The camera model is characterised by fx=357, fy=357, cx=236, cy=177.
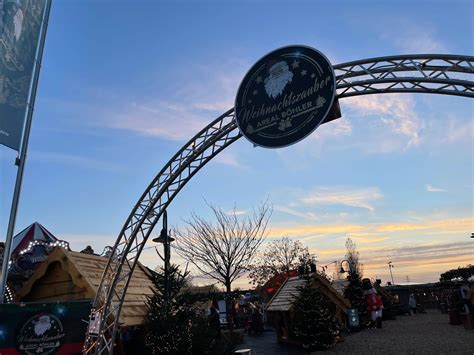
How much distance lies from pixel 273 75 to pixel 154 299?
816cm

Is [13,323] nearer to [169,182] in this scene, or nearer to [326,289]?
[169,182]

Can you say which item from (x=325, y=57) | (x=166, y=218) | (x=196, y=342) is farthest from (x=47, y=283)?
(x=325, y=57)

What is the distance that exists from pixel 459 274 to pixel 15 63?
39736 millimetres

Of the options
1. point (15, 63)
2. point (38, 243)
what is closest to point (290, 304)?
point (38, 243)

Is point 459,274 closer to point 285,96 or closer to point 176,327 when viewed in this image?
point 176,327

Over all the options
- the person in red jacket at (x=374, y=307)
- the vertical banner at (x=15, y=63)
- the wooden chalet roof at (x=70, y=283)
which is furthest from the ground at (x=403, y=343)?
the vertical banner at (x=15, y=63)

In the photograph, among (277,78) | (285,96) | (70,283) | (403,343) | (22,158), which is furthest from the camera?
(403,343)

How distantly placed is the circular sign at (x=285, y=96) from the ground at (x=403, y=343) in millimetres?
8141

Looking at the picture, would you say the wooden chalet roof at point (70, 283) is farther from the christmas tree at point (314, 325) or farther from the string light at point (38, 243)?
the christmas tree at point (314, 325)

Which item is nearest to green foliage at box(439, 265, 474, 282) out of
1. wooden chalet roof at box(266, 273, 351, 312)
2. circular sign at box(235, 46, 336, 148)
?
wooden chalet roof at box(266, 273, 351, 312)

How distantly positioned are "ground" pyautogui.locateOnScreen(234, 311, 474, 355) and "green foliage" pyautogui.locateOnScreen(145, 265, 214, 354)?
332 centimetres

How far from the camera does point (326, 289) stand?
15.9 meters

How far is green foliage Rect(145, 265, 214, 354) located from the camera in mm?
10562

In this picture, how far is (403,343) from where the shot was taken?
12.8m
